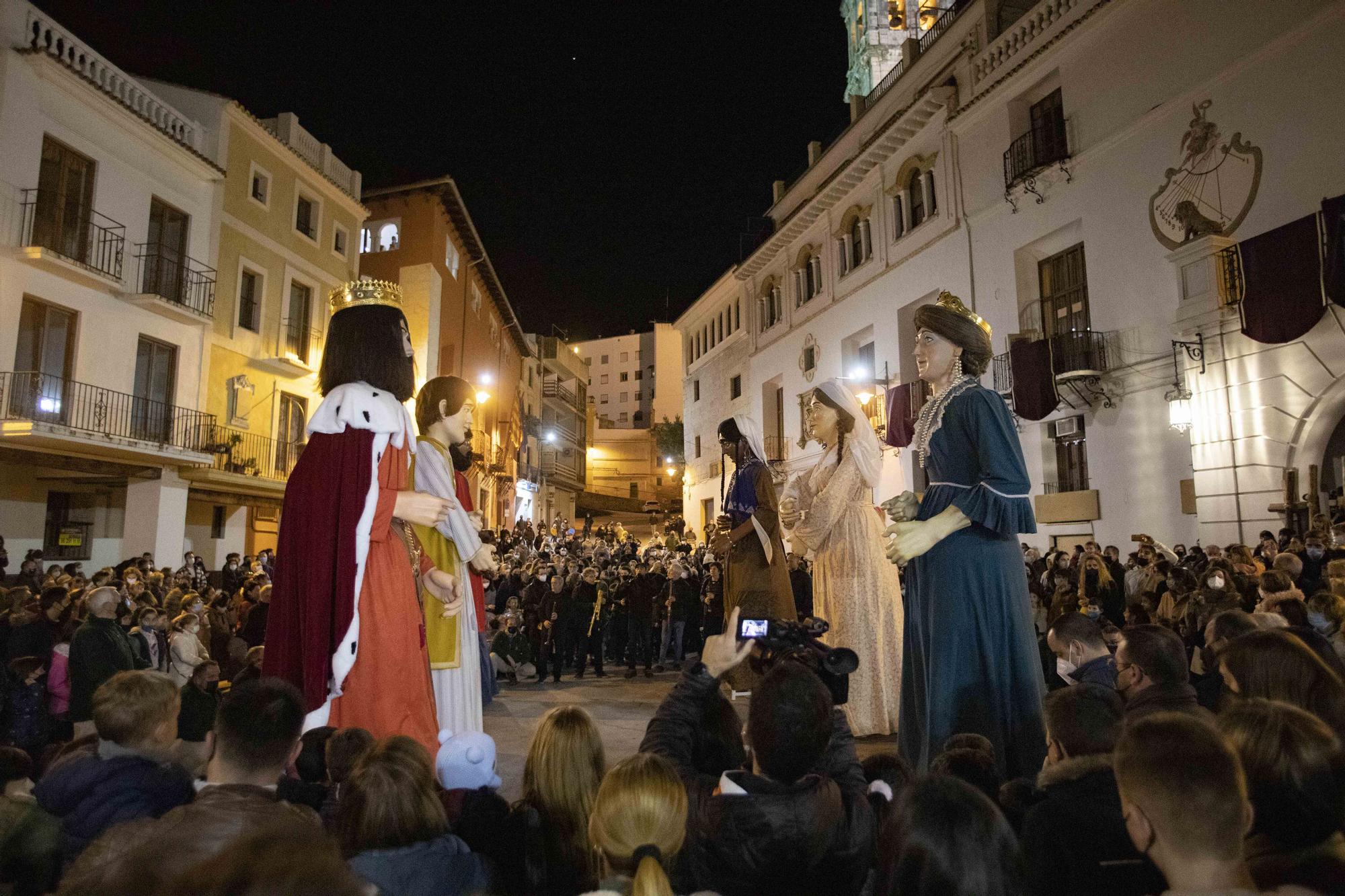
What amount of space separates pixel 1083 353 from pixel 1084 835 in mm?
14033

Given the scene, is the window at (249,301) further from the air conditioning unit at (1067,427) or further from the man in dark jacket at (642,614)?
the air conditioning unit at (1067,427)

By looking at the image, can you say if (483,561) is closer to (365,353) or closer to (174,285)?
(365,353)

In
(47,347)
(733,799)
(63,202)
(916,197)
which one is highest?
(916,197)

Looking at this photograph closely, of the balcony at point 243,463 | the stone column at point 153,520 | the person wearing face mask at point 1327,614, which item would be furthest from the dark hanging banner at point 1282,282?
the stone column at point 153,520

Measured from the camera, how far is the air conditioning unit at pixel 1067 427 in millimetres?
14953

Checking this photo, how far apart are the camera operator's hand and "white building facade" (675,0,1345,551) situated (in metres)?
11.6

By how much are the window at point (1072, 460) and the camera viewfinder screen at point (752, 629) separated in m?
14.0

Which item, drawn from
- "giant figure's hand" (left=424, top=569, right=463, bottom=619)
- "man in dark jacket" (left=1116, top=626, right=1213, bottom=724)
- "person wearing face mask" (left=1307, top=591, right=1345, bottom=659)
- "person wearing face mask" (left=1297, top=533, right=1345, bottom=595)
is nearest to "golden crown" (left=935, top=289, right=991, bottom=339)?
"man in dark jacket" (left=1116, top=626, right=1213, bottom=724)

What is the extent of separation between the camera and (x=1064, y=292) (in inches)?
616

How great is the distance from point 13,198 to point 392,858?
Result: 1628 centimetres

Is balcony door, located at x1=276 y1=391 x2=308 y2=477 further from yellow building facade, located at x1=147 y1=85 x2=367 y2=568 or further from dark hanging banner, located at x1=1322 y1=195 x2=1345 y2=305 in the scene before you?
dark hanging banner, located at x1=1322 y1=195 x2=1345 y2=305

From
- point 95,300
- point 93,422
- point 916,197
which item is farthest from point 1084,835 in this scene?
point 916,197

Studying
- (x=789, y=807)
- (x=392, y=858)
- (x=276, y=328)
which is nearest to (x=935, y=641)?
(x=789, y=807)

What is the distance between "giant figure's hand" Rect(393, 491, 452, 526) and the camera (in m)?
2.99
